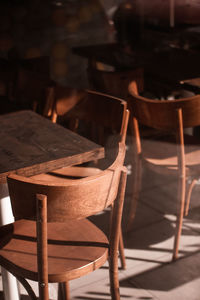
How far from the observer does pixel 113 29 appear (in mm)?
3295

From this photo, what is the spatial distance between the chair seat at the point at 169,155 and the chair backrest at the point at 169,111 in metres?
A: 0.22

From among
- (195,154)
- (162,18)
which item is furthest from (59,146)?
(162,18)

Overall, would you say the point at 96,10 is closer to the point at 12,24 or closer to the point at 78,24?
the point at 78,24

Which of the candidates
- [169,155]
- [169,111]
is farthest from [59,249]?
[169,155]

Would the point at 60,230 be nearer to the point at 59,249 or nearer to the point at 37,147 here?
the point at 59,249

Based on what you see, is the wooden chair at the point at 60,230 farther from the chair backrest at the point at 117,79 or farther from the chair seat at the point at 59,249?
the chair backrest at the point at 117,79

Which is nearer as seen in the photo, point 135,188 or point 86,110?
point 86,110

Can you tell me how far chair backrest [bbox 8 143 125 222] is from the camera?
130 cm

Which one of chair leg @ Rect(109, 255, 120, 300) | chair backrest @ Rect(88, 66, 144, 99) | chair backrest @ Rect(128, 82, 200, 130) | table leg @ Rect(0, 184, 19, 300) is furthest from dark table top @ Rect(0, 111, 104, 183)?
chair backrest @ Rect(88, 66, 144, 99)

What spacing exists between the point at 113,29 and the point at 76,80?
1.36 feet

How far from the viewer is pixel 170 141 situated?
2586 mm

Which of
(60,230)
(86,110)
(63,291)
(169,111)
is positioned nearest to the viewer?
(60,230)

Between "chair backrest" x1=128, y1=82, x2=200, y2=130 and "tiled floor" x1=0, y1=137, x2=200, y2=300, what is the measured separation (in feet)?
2.01

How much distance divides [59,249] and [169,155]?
1003 mm
